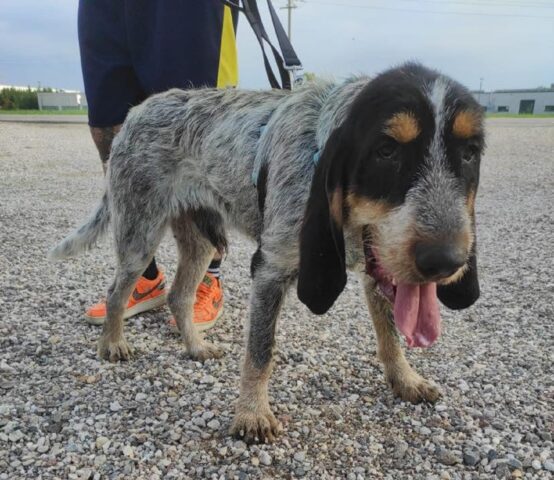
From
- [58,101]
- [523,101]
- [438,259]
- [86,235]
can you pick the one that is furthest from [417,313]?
[523,101]

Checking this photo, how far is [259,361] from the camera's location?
2916 millimetres

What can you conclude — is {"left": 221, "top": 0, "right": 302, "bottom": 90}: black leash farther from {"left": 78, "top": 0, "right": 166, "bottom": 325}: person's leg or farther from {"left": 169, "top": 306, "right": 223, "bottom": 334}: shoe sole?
{"left": 169, "top": 306, "right": 223, "bottom": 334}: shoe sole

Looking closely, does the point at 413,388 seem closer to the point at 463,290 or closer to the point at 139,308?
the point at 463,290

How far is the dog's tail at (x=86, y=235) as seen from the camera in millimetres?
4059

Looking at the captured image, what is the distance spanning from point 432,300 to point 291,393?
127 centimetres

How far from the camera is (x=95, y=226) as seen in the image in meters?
4.07

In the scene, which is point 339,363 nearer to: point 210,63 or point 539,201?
point 210,63

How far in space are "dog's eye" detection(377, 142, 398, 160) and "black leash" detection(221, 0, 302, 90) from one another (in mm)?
1563

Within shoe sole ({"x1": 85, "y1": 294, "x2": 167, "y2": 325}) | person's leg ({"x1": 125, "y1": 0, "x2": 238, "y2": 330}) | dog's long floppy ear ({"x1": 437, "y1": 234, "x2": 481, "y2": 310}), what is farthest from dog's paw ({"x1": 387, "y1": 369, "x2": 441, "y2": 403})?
person's leg ({"x1": 125, "y1": 0, "x2": 238, "y2": 330})

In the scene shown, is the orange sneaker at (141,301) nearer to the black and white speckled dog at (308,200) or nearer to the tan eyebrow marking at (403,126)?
the black and white speckled dog at (308,200)

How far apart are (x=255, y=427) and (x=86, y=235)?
2076 mm

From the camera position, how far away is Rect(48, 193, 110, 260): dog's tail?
406cm

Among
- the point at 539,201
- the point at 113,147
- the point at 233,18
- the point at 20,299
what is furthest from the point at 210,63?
the point at 539,201

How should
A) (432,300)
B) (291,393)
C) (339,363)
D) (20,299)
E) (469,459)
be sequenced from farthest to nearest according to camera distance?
(20,299) → (339,363) → (291,393) → (469,459) → (432,300)
